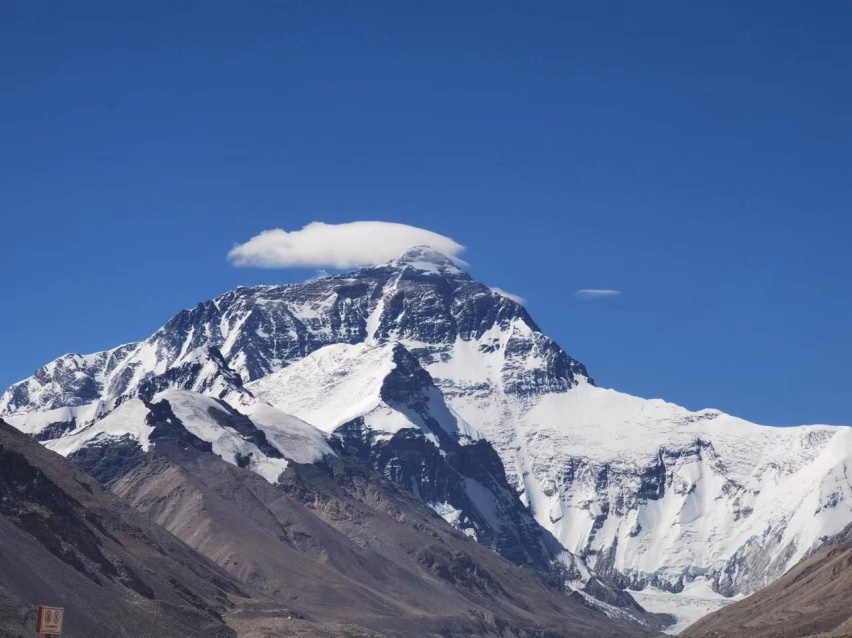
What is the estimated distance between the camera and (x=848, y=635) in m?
195

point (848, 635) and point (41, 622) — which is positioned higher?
point (848, 635)

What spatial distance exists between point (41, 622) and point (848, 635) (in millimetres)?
110825

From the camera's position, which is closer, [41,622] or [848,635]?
[41,622]

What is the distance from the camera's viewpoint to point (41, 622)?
109 meters
